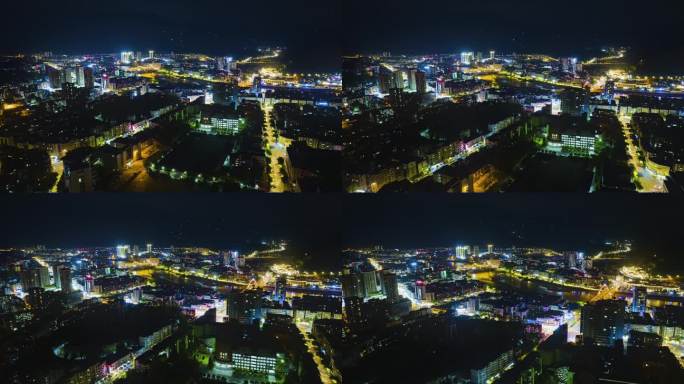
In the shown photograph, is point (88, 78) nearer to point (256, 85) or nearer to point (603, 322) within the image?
point (256, 85)

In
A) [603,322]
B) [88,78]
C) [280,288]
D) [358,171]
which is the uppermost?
[88,78]

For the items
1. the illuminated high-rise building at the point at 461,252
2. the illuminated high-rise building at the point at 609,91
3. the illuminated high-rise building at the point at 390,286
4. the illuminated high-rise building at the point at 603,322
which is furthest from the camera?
the illuminated high-rise building at the point at 461,252

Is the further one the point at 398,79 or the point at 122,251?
the point at 122,251

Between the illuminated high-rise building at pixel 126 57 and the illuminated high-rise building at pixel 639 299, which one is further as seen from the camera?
the illuminated high-rise building at pixel 126 57

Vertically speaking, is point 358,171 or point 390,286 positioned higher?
point 358,171

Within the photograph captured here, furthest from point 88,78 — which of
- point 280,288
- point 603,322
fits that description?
point 603,322

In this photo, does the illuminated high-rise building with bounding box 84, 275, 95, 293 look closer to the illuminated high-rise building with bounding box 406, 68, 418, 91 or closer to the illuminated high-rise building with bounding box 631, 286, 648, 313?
the illuminated high-rise building with bounding box 406, 68, 418, 91

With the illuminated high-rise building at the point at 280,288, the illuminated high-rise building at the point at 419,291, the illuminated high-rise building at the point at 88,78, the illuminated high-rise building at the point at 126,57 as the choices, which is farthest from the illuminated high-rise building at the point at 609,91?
the illuminated high-rise building at the point at 88,78

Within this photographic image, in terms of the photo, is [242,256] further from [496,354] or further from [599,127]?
[599,127]

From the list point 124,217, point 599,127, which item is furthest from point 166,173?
point 599,127

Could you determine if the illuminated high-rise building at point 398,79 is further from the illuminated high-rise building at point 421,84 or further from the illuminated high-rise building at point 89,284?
the illuminated high-rise building at point 89,284

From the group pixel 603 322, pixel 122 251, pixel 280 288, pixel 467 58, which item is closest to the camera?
pixel 603 322

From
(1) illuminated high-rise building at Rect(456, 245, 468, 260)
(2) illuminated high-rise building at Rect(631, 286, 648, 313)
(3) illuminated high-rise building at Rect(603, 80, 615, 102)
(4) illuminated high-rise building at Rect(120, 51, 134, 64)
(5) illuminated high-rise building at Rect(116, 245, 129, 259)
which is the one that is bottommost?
(2) illuminated high-rise building at Rect(631, 286, 648, 313)

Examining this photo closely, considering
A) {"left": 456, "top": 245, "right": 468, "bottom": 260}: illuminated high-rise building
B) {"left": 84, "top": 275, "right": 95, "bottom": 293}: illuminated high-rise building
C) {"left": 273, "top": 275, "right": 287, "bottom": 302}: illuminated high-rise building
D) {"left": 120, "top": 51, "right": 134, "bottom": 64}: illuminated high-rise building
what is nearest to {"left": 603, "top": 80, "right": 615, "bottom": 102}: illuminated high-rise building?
{"left": 456, "top": 245, "right": 468, "bottom": 260}: illuminated high-rise building
